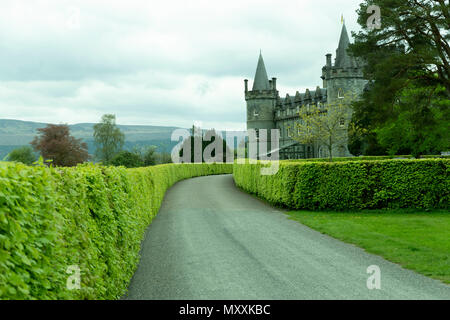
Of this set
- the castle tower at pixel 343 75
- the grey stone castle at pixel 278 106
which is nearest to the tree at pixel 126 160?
the castle tower at pixel 343 75

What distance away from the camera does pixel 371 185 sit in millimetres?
17766

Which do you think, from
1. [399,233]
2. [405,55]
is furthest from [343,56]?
[399,233]

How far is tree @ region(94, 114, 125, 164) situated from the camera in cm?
9362

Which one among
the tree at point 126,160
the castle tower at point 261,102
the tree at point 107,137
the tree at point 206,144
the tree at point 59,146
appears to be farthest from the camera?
the tree at point 107,137

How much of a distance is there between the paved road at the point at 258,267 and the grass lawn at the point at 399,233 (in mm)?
435

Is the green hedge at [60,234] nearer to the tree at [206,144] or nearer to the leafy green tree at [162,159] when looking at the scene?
the tree at [206,144]

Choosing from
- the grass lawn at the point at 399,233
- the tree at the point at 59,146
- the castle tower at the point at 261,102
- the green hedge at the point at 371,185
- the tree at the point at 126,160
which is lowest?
the grass lawn at the point at 399,233

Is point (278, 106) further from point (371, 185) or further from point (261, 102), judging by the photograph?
point (371, 185)

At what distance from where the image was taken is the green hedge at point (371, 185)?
17.5 m

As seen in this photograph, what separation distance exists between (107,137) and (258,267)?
90.7m

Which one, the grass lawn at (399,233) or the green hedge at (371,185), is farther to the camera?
the green hedge at (371,185)

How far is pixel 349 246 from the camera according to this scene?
10.2m
